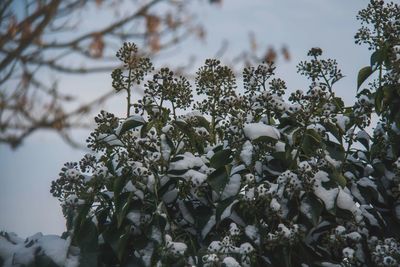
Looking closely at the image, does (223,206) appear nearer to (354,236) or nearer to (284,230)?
(284,230)

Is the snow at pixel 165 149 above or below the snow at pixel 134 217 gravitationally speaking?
above

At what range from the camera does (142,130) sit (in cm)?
320

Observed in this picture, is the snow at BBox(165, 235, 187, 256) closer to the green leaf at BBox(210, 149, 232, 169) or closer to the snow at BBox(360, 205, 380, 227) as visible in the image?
the green leaf at BBox(210, 149, 232, 169)

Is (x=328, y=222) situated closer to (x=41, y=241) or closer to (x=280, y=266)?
(x=280, y=266)

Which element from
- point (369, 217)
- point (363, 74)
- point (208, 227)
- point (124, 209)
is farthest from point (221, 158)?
point (363, 74)

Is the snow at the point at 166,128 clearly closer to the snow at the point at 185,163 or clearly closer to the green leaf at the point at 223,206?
the snow at the point at 185,163

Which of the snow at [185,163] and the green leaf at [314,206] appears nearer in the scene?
the green leaf at [314,206]

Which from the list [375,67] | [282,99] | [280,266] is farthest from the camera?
[375,67]

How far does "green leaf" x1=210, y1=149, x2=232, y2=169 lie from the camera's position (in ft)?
9.88

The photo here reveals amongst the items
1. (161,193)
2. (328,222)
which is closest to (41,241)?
(161,193)

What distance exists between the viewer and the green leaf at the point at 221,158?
9.88 feet

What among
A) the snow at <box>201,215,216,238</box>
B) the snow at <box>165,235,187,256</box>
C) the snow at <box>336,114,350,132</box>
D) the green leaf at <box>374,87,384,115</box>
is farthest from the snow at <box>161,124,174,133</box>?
the green leaf at <box>374,87,384,115</box>

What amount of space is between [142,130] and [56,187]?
56cm

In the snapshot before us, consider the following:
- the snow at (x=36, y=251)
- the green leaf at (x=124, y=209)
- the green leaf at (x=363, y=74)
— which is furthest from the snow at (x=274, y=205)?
the green leaf at (x=363, y=74)
